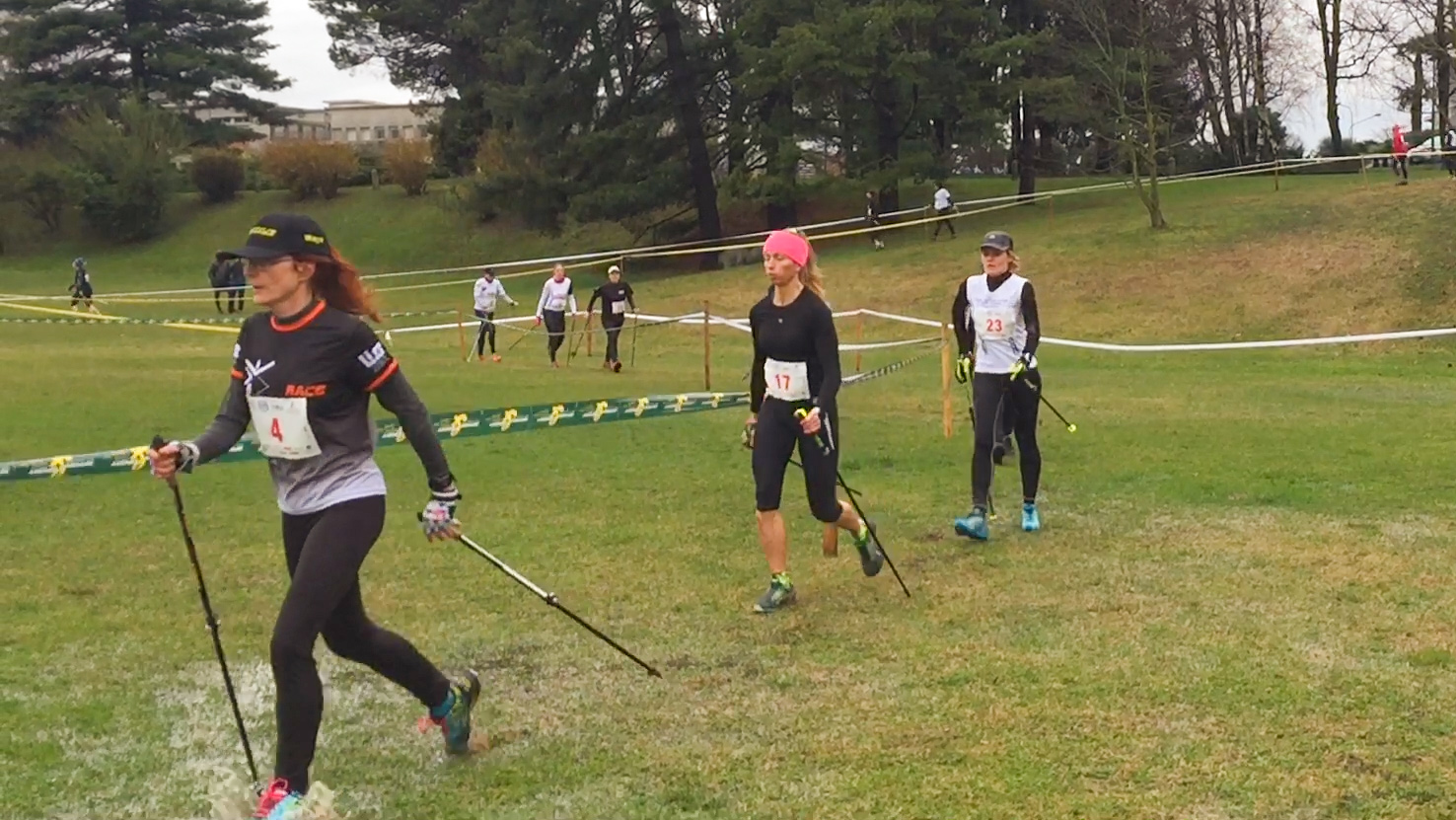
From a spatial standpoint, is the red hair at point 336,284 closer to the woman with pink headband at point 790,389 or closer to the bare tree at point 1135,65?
the woman with pink headband at point 790,389

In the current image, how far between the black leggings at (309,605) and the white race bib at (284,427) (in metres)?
0.22

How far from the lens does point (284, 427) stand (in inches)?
183

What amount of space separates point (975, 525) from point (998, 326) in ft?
4.13

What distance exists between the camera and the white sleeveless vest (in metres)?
8.83

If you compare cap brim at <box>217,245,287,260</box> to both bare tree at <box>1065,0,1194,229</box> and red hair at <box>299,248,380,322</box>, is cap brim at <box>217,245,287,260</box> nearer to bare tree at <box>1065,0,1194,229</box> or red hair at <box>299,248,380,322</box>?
red hair at <box>299,248,380,322</box>

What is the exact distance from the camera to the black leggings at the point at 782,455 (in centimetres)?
734

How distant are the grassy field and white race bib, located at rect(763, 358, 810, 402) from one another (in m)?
1.14

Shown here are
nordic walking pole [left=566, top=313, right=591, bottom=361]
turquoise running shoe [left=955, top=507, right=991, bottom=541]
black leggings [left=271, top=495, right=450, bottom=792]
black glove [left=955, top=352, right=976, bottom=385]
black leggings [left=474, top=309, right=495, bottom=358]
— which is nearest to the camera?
black leggings [left=271, top=495, right=450, bottom=792]

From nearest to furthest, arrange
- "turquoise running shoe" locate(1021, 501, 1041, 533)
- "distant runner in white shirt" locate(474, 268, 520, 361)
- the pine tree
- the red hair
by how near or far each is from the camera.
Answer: the red hair < "turquoise running shoe" locate(1021, 501, 1041, 533) < "distant runner in white shirt" locate(474, 268, 520, 361) < the pine tree

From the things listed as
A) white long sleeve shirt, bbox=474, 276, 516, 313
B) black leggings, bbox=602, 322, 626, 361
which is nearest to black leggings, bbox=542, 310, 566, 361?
black leggings, bbox=602, 322, 626, 361

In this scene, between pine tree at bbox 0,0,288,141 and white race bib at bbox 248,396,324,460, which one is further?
pine tree at bbox 0,0,288,141

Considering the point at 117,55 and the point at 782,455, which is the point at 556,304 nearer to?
the point at 782,455

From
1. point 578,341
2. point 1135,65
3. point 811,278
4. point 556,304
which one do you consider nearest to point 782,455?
point 811,278

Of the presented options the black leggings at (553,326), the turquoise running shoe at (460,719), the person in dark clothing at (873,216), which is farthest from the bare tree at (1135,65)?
the turquoise running shoe at (460,719)
